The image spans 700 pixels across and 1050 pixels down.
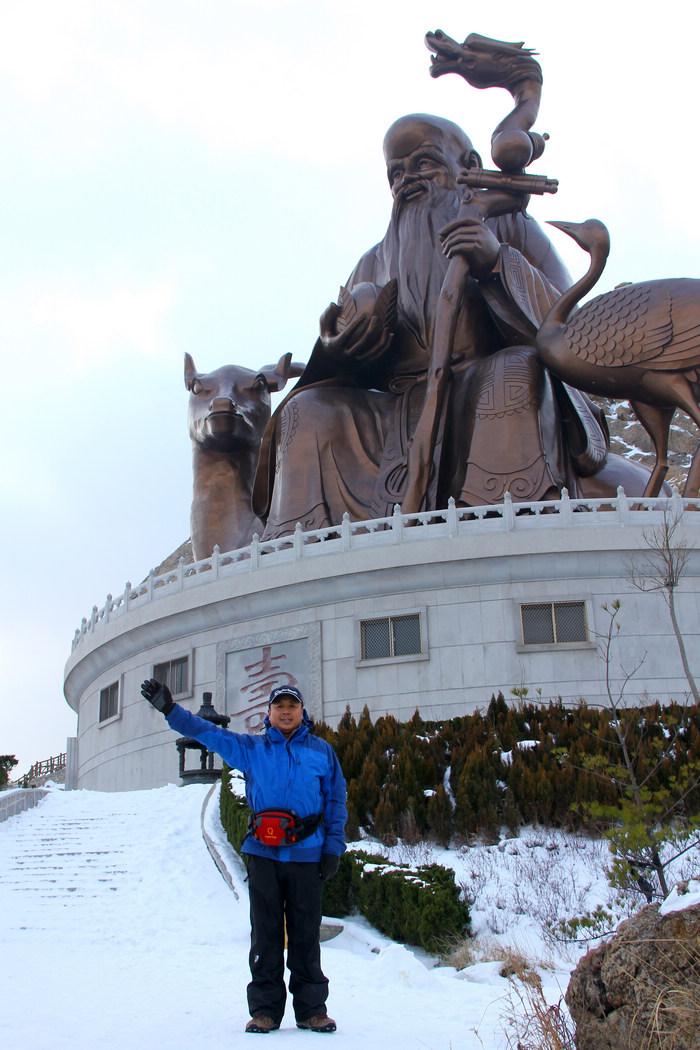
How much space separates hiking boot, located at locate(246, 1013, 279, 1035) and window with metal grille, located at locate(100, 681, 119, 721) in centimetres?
1531

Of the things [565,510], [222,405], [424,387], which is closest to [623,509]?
[565,510]

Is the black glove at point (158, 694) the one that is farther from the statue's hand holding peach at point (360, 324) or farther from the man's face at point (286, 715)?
the statue's hand holding peach at point (360, 324)

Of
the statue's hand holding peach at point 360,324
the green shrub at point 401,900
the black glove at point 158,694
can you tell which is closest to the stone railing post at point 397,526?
the statue's hand holding peach at point 360,324

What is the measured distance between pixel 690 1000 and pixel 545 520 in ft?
40.5

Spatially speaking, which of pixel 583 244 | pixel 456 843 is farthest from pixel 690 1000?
pixel 583 244

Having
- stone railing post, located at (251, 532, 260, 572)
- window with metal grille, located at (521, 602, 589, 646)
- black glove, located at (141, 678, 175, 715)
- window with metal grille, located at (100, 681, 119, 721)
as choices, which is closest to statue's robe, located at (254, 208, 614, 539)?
stone railing post, located at (251, 532, 260, 572)

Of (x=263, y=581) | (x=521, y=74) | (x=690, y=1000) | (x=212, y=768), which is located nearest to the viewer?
(x=690, y=1000)

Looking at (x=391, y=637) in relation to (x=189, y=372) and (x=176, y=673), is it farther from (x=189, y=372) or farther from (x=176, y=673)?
(x=189, y=372)

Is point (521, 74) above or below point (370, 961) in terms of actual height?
above

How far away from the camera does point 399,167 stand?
21.4m

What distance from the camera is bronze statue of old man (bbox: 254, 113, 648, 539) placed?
1725 cm

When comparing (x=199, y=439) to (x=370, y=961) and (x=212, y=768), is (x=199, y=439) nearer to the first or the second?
(x=212, y=768)

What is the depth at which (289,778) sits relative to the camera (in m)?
4.24

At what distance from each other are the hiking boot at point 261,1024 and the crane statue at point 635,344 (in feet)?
45.3
